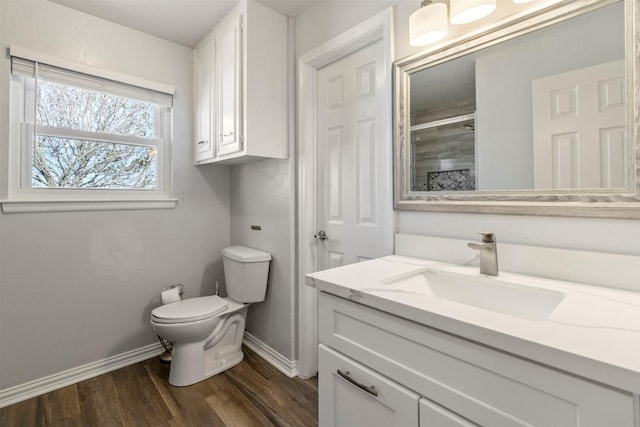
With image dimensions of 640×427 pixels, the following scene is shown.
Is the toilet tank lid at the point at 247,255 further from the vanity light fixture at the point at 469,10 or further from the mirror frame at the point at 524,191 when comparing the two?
the vanity light fixture at the point at 469,10

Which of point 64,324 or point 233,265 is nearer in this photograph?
point 64,324

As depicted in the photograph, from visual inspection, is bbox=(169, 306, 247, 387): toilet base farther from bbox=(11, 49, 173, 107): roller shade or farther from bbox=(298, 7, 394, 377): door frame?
bbox=(11, 49, 173, 107): roller shade

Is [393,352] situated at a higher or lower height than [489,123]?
lower

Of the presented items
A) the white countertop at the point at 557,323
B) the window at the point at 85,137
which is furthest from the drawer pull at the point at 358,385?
the window at the point at 85,137

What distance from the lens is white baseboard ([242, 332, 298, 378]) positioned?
1938mm

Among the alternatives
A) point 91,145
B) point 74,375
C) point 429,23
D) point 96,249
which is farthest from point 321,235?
point 74,375

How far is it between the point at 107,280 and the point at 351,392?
6.12 feet

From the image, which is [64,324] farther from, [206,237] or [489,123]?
[489,123]

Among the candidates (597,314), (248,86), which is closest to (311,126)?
(248,86)

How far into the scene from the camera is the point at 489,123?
1.14 m

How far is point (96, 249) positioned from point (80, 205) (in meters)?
0.30

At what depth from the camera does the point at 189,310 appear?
1.88 m

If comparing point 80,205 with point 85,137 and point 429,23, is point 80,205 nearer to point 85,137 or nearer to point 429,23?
point 85,137

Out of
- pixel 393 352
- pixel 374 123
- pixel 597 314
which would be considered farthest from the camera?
pixel 374 123
